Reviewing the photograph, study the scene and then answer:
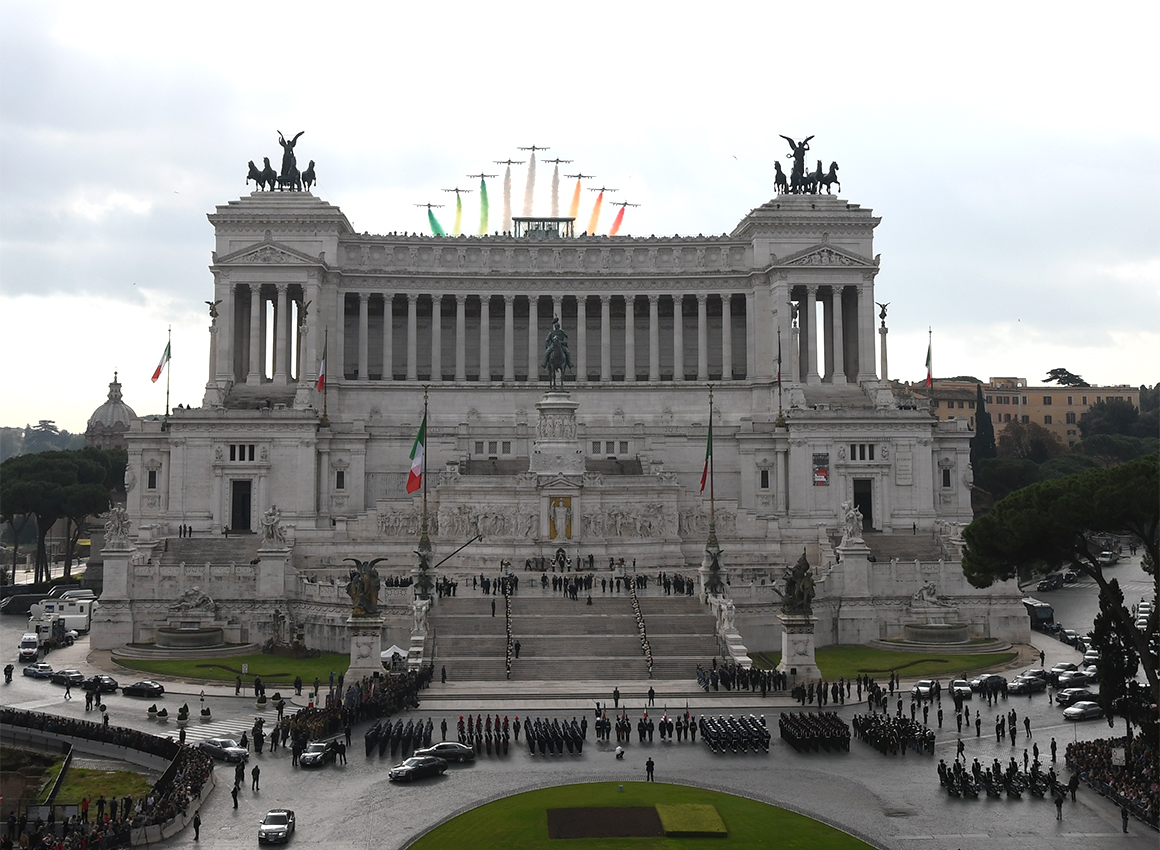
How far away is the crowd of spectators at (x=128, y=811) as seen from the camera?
34469mm

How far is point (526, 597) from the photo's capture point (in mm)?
68938

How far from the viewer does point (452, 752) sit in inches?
1729

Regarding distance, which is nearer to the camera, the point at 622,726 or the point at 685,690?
the point at 622,726

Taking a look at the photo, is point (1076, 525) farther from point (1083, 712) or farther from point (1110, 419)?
point (1110, 419)

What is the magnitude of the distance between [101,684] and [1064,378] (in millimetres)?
159534

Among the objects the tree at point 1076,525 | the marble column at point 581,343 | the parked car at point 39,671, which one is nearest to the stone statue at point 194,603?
the parked car at point 39,671

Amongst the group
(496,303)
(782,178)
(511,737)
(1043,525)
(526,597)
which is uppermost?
(782,178)

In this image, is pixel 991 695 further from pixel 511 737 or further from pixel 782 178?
pixel 782 178

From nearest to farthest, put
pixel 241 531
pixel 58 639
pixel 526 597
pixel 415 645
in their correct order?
pixel 415 645 → pixel 526 597 → pixel 58 639 → pixel 241 531

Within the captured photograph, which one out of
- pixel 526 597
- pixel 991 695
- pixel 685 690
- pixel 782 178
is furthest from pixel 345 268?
pixel 991 695

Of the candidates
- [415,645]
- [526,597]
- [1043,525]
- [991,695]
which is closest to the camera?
[1043,525]

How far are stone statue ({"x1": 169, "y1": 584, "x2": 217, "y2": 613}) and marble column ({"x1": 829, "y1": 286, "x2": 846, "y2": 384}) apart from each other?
5835 cm

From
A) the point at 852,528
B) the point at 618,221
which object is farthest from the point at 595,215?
the point at 852,528

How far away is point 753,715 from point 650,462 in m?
44.4
